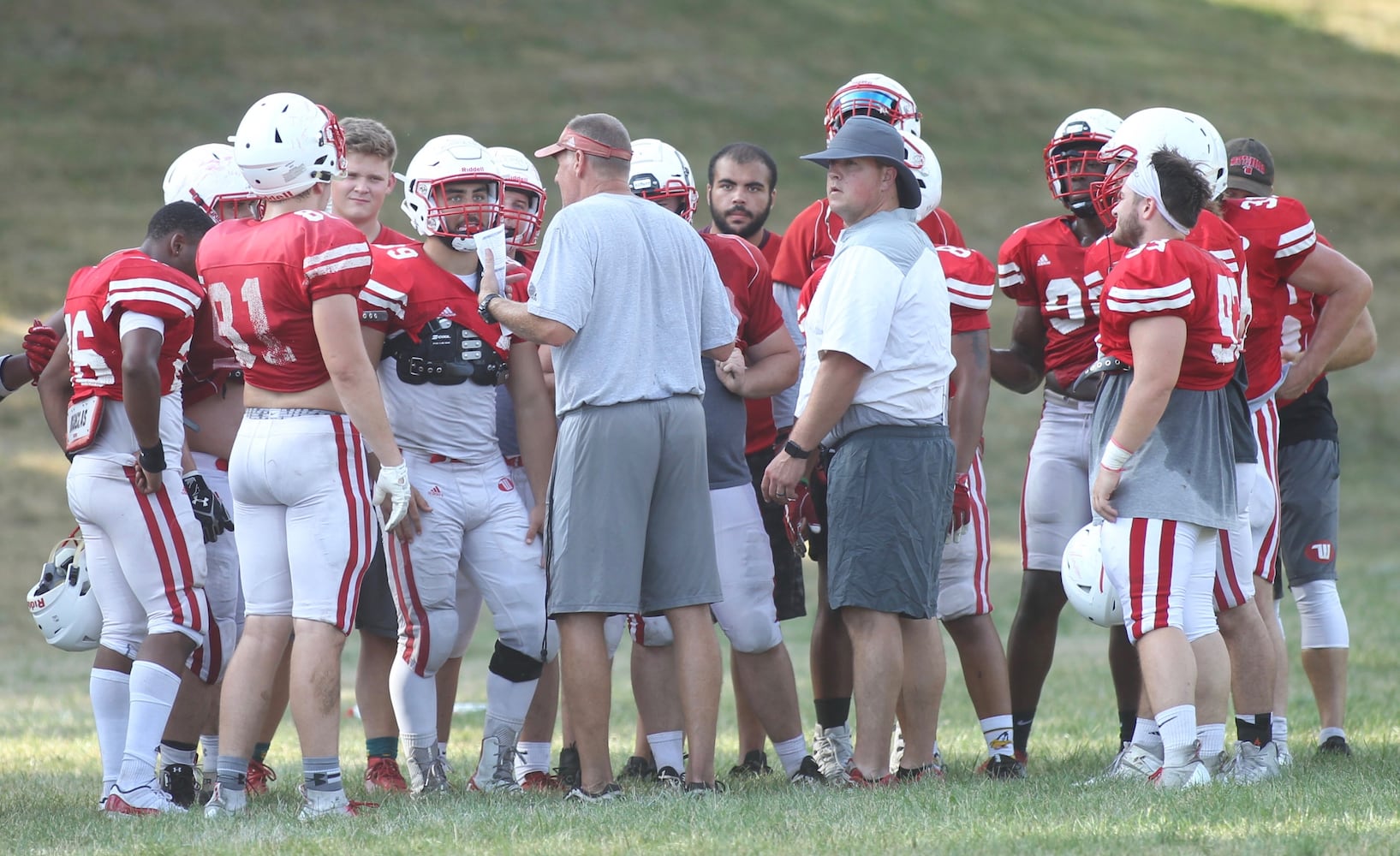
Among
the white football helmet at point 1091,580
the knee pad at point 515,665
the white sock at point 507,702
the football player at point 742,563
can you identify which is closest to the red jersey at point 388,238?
the football player at point 742,563

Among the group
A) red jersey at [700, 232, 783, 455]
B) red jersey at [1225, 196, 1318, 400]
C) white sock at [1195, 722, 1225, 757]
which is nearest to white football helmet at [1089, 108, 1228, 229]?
red jersey at [1225, 196, 1318, 400]

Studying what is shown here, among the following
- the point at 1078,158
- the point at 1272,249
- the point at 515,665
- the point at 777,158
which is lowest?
the point at 515,665

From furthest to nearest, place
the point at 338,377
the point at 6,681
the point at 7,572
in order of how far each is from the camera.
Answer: the point at 7,572 → the point at 6,681 → the point at 338,377

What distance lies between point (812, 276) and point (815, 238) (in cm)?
36

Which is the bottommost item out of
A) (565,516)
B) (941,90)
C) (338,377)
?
(565,516)

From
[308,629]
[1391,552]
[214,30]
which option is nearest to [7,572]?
[308,629]

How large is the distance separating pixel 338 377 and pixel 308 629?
790 millimetres

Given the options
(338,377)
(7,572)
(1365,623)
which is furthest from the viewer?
(7,572)

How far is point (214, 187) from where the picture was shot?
5734mm

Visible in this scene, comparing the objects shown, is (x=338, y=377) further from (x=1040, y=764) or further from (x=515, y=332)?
(x=1040, y=764)

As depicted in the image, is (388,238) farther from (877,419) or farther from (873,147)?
(877,419)

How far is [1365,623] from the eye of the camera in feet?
36.0

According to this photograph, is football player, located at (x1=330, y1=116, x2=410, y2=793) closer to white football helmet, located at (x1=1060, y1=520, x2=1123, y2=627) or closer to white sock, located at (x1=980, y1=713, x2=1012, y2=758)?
white sock, located at (x1=980, y1=713, x2=1012, y2=758)

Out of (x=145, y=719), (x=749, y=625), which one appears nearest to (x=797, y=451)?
(x=749, y=625)
